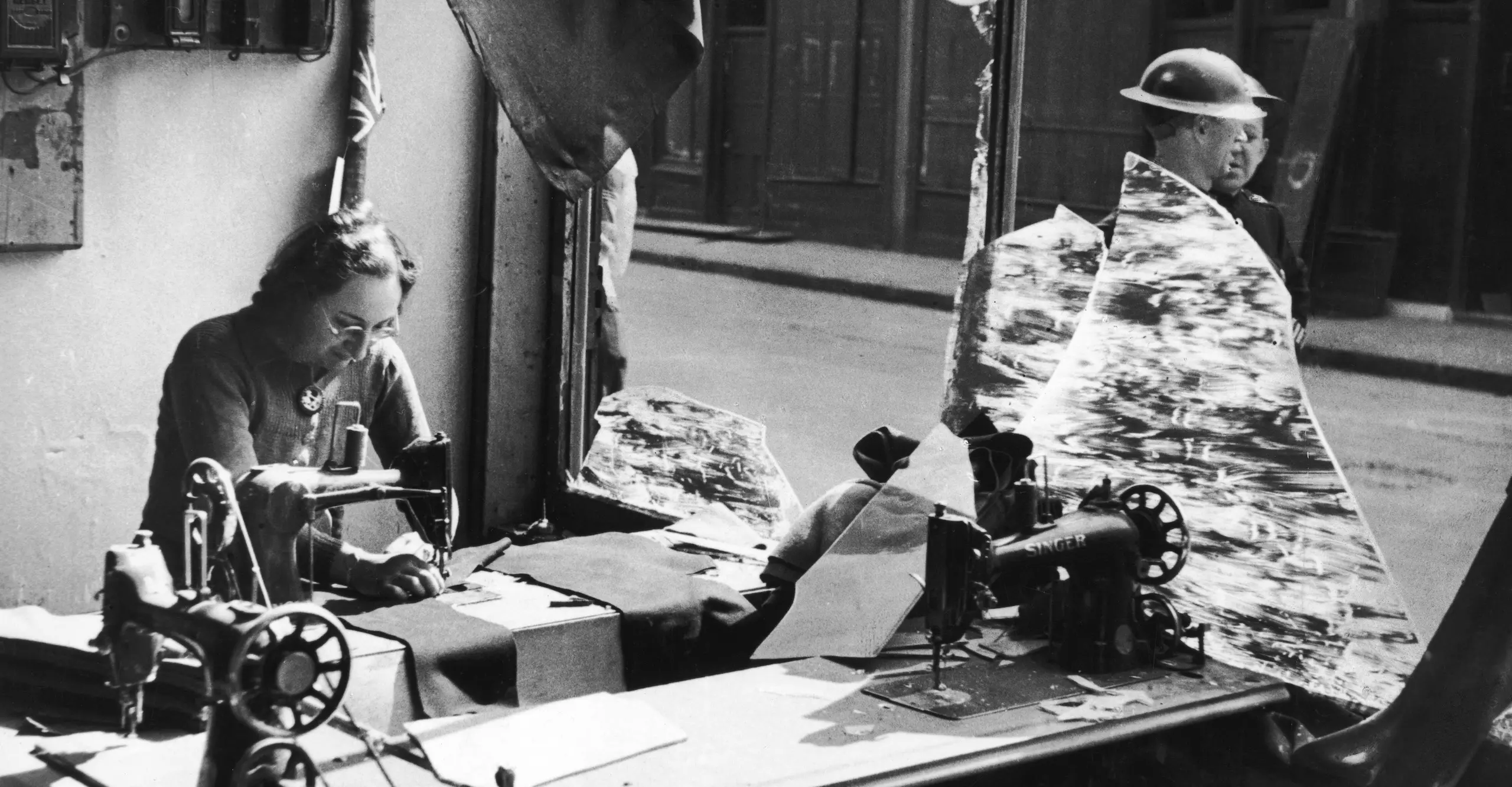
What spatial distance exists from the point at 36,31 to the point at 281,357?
50.1 inches

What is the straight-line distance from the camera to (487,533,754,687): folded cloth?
105 inches

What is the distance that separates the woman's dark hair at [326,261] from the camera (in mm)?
2764

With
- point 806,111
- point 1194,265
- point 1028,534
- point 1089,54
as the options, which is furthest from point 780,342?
point 1028,534

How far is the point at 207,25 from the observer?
3842mm

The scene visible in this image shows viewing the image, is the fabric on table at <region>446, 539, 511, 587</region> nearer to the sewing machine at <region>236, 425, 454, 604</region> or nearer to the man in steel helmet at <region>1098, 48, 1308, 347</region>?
the sewing machine at <region>236, 425, 454, 604</region>

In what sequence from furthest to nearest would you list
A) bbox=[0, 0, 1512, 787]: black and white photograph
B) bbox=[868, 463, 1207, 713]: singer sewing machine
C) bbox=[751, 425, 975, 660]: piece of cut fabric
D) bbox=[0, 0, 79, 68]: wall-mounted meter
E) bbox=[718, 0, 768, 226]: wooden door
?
bbox=[718, 0, 768, 226]: wooden door
bbox=[0, 0, 79, 68]: wall-mounted meter
bbox=[751, 425, 975, 660]: piece of cut fabric
bbox=[868, 463, 1207, 713]: singer sewing machine
bbox=[0, 0, 1512, 787]: black and white photograph

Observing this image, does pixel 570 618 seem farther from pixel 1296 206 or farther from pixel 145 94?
pixel 145 94

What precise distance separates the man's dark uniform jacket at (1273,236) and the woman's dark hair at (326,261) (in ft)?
4.91

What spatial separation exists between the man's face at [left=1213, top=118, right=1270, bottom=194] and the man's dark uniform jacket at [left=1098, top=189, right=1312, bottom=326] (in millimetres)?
15

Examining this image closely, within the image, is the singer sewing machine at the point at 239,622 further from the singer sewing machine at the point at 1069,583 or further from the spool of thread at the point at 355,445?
the singer sewing machine at the point at 1069,583

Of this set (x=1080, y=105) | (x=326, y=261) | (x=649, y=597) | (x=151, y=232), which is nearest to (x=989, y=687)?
(x=649, y=597)

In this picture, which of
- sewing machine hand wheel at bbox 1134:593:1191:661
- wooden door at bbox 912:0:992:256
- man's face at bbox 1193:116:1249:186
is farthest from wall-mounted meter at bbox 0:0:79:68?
sewing machine hand wheel at bbox 1134:593:1191:661

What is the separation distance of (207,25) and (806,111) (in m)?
2.12

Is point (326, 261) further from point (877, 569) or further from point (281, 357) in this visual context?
point (877, 569)
